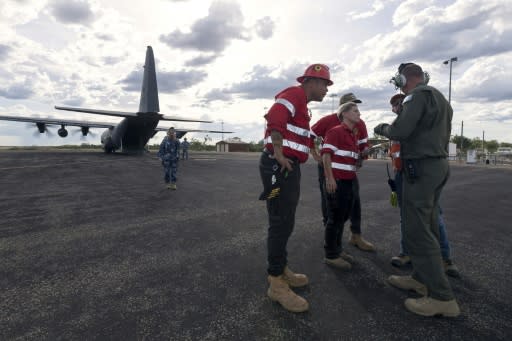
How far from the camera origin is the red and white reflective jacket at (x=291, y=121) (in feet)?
8.98

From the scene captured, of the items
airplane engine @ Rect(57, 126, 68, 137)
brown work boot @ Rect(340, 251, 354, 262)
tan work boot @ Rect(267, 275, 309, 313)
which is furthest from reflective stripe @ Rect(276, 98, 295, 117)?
airplane engine @ Rect(57, 126, 68, 137)

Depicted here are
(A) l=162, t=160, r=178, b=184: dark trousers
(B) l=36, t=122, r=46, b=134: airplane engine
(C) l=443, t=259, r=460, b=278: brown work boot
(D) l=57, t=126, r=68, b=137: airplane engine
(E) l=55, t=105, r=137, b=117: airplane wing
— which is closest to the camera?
(C) l=443, t=259, r=460, b=278: brown work boot

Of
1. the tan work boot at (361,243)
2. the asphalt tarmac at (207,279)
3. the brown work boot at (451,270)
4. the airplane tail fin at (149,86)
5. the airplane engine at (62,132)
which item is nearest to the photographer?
the asphalt tarmac at (207,279)

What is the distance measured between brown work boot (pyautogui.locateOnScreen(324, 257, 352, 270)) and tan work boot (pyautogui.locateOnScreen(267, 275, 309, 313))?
37.8 inches

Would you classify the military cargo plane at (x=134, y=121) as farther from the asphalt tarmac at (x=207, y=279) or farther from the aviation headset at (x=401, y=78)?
the aviation headset at (x=401, y=78)

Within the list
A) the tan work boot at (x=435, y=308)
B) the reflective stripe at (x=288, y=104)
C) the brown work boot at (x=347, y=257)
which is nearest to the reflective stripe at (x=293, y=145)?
the reflective stripe at (x=288, y=104)

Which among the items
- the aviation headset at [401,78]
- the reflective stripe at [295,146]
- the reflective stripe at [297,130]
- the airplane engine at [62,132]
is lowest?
the reflective stripe at [295,146]

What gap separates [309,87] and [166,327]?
275cm

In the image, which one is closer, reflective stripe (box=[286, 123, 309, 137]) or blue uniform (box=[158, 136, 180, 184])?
reflective stripe (box=[286, 123, 309, 137])

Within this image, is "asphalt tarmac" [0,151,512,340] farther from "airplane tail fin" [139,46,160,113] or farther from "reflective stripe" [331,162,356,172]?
"airplane tail fin" [139,46,160,113]

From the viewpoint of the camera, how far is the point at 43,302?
105 inches

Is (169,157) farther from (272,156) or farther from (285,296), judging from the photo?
(285,296)

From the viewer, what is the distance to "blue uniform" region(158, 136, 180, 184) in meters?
9.59

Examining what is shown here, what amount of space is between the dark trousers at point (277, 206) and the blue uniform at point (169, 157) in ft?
24.1
